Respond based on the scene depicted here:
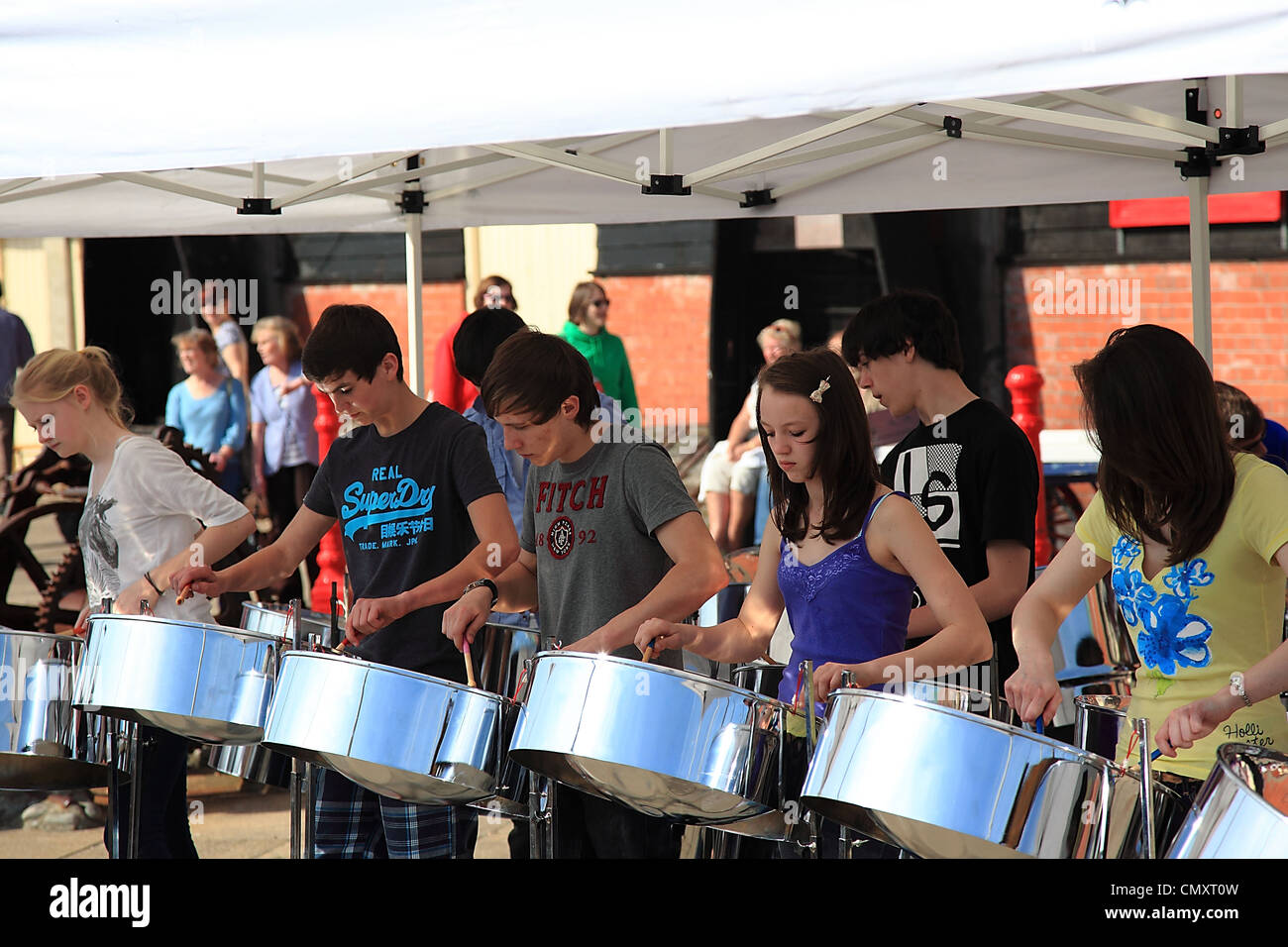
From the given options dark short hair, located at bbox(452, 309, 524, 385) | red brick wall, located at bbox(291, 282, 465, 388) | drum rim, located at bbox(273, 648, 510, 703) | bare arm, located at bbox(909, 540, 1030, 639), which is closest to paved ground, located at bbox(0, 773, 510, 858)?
dark short hair, located at bbox(452, 309, 524, 385)

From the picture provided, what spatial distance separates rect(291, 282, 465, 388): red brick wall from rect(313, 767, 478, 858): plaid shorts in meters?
4.76

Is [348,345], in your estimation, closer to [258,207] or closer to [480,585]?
[480,585]

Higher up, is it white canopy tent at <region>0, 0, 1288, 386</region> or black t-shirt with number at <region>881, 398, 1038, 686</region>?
white canopy tent at <region>0, 0, 1288, 386</region>

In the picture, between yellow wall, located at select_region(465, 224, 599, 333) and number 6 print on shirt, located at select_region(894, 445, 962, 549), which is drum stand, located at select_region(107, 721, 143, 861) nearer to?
number 6 print on shirt, located at select_region(894, 445, 962, 549)

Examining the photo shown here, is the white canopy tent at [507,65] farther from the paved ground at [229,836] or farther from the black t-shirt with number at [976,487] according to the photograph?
the paved ground at [229,836]

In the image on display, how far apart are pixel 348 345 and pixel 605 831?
2.40ft

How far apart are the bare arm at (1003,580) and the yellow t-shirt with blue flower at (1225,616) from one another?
0.49 meters

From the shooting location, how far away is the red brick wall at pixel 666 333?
21.2 feet

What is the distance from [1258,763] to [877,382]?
0.98m

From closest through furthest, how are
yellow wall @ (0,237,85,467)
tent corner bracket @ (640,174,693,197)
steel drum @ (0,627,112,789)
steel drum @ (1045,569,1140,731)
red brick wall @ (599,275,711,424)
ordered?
steel drum @ (0,627,112,789), steel drum @ (1045,569,1140,731), tent corner bracket @ (640,174,693,197), red brick wall @ (599,275,711,424), yellow wall @ (0,237,85,467)

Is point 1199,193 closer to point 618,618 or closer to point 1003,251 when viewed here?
point 618,618

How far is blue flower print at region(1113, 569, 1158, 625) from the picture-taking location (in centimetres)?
153

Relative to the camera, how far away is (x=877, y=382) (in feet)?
7.19
